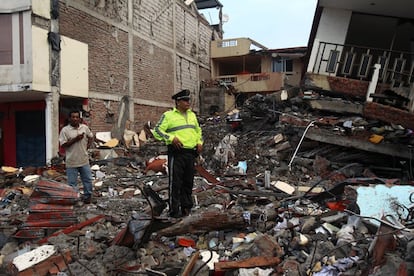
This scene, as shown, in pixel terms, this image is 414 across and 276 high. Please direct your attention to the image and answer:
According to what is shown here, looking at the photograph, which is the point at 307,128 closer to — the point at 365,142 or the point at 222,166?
the point at 365,142

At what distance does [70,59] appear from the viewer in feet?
36.1

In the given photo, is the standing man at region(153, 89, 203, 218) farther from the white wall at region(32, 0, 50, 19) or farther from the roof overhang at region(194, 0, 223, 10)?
the roof overhang at region(194, 0, 223, 10)

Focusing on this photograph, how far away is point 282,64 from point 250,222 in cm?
1989

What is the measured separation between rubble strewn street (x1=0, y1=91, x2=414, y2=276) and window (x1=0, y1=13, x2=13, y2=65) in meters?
3.94

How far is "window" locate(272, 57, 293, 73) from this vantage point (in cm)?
2297

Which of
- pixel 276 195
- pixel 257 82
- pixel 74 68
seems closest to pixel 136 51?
pixel 74 68

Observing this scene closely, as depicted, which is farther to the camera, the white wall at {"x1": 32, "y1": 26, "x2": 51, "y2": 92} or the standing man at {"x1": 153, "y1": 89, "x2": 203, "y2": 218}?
the white wall at {"x1": 32, "y1": 26, "x2": 51, "y2": 92}

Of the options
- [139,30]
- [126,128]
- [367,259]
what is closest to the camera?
[367,259]

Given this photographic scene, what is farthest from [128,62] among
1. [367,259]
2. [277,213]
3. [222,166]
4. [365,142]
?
[367,259]

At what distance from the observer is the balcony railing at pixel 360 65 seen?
887 centimetres

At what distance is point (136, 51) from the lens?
48.7 feet

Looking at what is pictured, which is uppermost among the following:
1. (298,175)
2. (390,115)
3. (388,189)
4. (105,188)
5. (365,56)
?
(365,56)

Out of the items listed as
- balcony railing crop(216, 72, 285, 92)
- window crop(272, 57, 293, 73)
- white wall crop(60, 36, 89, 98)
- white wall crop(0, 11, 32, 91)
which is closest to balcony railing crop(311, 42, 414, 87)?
white wall crop(60, 36, 89, 98)

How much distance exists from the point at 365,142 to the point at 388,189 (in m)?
3.50
